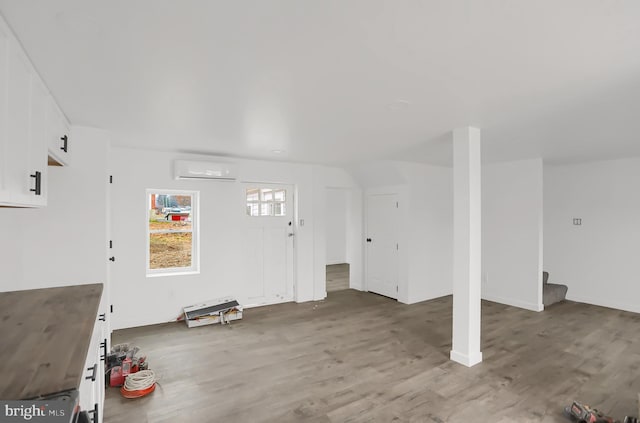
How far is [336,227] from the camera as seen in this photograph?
32.2 ft

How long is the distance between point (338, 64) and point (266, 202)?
151 inches

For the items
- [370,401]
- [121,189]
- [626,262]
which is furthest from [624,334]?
[121,189]

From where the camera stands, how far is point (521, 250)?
5.41 m

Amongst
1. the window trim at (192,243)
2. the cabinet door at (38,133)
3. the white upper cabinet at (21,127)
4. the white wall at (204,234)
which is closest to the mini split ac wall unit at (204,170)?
the white wall at (204,234)

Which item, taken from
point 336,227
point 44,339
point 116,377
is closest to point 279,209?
point 116,377

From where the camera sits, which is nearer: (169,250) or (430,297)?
(169,250)

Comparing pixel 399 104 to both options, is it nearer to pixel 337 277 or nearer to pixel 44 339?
pixel 44 339

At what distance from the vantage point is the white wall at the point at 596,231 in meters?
5.17

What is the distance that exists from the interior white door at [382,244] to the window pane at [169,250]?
3.23 metres

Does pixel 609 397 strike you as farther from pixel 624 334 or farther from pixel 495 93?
pixel 495 93

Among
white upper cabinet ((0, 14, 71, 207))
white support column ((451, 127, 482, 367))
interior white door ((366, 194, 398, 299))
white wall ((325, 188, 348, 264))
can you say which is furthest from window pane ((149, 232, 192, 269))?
white wall ((325, 188, 348, 264))

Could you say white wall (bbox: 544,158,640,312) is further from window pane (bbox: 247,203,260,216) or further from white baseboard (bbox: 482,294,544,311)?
window pane (bbox: 247,203,260,216)

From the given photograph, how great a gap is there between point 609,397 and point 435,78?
300 centimetres

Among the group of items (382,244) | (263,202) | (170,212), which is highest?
(263,202)
